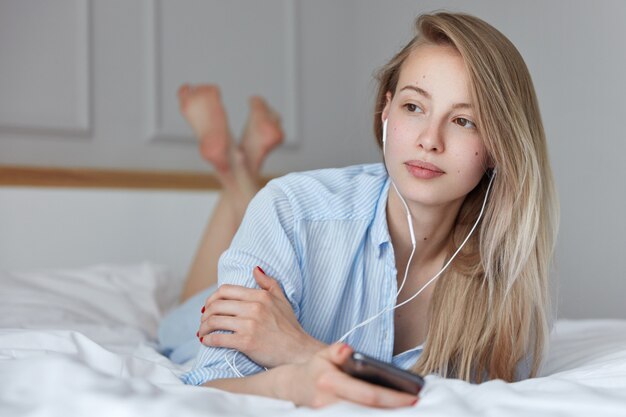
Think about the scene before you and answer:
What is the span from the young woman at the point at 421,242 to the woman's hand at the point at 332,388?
7.2 inches

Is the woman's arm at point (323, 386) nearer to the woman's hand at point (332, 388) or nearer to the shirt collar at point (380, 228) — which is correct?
the woman's hand at point (332, 388)

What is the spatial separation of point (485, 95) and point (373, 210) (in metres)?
0.26

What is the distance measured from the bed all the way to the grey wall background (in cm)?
41

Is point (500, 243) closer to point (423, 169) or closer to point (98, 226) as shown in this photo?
point (423, 169)

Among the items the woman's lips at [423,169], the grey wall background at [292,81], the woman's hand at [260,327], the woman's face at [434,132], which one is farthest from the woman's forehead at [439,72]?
the woman's hand at [260,327]

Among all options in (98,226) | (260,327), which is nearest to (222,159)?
(98,226)

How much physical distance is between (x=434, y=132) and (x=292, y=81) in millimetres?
1572

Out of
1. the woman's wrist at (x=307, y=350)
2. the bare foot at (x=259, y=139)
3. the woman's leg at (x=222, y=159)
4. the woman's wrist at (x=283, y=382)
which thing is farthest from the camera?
the bare foot at (x=259, y=139)

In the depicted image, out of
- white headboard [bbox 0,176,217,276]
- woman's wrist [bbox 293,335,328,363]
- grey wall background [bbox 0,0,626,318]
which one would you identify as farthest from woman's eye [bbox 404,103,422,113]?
white headboard [bbox 0,176,217,276]

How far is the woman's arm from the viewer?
0.77 meters

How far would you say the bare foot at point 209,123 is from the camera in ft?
6.49

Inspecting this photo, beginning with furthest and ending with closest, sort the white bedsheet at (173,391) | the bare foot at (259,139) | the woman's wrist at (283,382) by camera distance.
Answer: the bare foot at (259,139) → the woman's wrist at (283,382) → the white bedsheet at (173,391)

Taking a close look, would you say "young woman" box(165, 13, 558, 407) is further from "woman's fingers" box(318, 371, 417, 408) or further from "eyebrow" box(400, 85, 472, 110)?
"woman's fingers" box(318, 371, 417, 408)

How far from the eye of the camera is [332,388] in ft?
2.58
